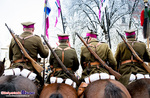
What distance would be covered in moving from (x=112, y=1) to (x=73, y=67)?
12.2 metres

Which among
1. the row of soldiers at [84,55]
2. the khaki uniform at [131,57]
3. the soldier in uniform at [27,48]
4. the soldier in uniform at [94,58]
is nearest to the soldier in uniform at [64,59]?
the row of soldiers at [84,55]

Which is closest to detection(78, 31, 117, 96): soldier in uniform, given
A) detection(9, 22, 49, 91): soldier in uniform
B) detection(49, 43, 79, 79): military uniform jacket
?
detection(49, 43, 79, 79): military uniform jacket

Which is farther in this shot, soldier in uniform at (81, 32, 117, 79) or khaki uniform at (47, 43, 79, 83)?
khaki uniform at (47, 43, 79, 83)

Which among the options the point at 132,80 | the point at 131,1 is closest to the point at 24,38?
the point at 132,80

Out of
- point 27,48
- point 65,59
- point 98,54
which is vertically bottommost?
point 65,59

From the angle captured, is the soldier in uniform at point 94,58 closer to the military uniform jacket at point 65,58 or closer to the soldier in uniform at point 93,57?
the soldier in uniform at point 93,57

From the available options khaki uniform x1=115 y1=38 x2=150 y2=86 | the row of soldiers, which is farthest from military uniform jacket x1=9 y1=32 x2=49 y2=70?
khaki uniform x1=115 y1=38 x2=150 y2=86

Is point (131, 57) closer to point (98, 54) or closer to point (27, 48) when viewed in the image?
point (98, 54)

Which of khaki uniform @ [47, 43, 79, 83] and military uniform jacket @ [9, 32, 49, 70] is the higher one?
military uniform jacket @ [9, 32, 49, 70]

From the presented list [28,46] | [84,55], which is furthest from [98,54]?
[28,46]

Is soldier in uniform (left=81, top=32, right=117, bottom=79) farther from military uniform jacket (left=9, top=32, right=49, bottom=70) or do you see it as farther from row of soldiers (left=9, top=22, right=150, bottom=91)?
military uniform jacket (left=9, top=32, right=49, bottom=70)

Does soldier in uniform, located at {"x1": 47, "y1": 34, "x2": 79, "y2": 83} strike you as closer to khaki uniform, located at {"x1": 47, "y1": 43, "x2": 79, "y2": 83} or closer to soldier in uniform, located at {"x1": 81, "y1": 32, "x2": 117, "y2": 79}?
khaki uniform, located at {"x1": 47, "y1": 43, "x2": 79, "y2": 83}

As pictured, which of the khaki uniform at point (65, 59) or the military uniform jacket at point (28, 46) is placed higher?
the military uniform jacket at point (28, 46)

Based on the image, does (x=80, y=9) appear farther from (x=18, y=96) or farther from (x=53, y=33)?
(x=18, y=96)
